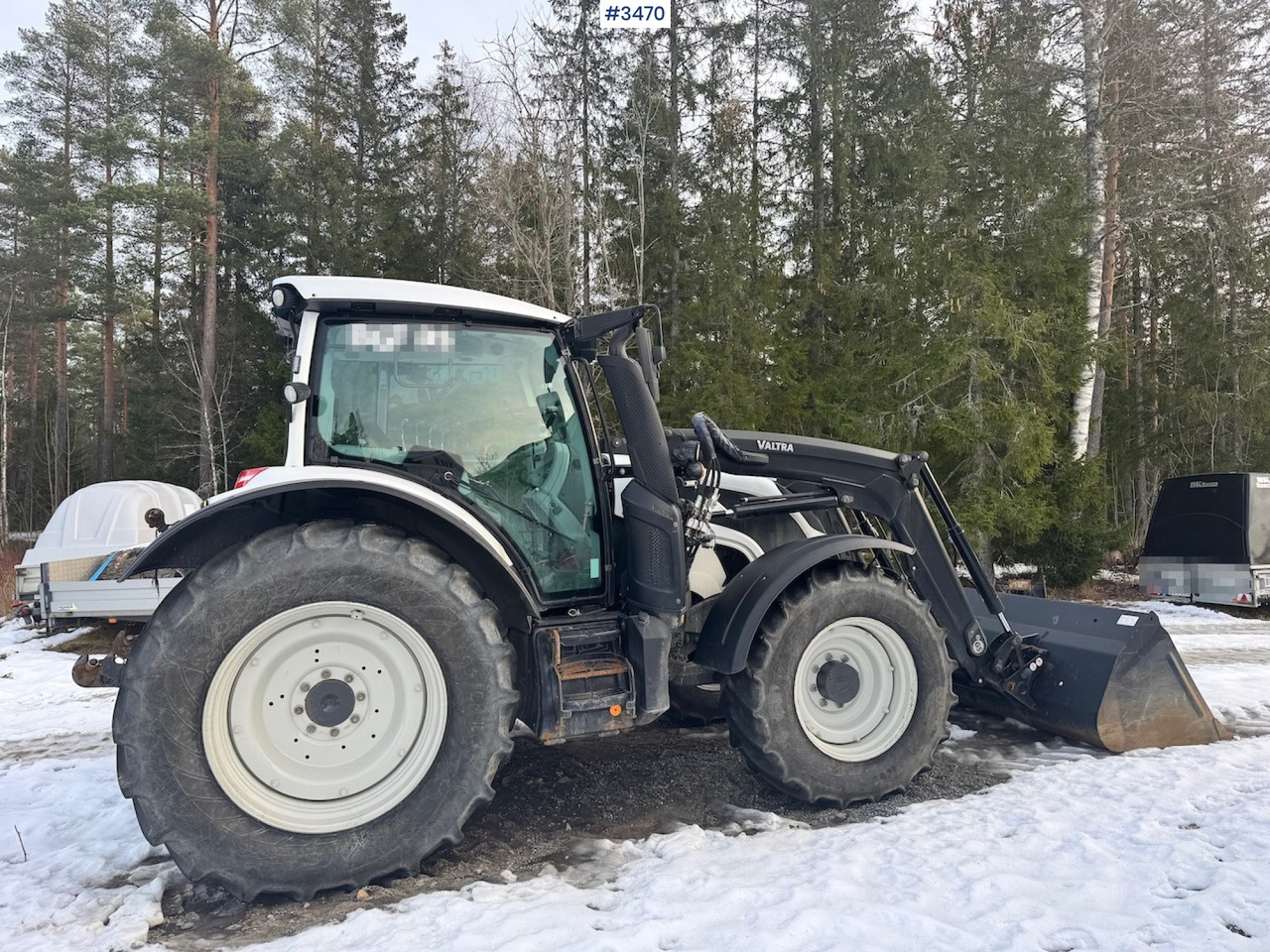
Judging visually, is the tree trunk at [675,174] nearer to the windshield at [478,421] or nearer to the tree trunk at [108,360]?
the windshield at [478,421]

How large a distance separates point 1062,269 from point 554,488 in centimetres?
1224

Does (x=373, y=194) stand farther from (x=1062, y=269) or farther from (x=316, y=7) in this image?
(x=1062, y=269)

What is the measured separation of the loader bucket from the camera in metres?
4.33

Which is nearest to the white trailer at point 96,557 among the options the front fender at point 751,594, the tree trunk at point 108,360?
the front fender at point 751,594

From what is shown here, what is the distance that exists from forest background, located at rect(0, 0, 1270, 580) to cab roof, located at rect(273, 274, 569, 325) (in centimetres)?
1015

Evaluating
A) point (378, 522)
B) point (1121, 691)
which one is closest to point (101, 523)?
point (378, 522)

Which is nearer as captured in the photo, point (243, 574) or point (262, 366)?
point (243, 574)

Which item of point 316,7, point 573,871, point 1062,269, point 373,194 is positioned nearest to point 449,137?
point 373,194

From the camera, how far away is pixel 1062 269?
1305 centimetres

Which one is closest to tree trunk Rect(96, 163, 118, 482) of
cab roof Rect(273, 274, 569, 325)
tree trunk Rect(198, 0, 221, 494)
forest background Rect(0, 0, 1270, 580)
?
forest background Rect(0, 0, 1270, 580)

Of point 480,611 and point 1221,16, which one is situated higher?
point 1221,16

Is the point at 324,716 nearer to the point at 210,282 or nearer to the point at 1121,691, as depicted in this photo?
the point at 1121,691

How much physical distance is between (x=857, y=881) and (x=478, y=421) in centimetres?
230

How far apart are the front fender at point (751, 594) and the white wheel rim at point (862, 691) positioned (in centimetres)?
34
